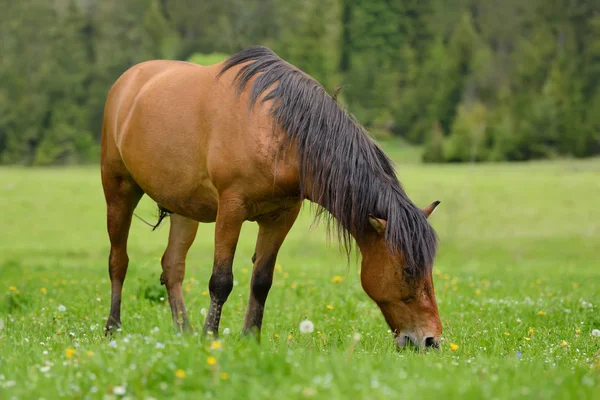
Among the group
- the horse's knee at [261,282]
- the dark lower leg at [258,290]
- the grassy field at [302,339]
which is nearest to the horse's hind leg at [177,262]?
the grassy field at [302,339]

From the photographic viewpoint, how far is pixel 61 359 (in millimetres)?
3631

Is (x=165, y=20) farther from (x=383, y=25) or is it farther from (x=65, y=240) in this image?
(x=65, y=240)

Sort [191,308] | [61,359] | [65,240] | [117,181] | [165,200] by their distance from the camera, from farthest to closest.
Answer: [65,240]
[191,308]
[117,181]
[165,200]
[61,359]

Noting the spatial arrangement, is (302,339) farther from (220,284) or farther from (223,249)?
(223,249)

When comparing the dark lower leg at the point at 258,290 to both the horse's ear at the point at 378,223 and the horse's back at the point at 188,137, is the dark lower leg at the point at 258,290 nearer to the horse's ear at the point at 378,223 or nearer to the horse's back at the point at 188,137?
the horse's back at the point at 188,137

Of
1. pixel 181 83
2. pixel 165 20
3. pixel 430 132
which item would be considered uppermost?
pixel 181 83

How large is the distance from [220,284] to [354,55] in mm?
55412

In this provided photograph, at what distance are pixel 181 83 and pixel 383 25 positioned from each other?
184 ft

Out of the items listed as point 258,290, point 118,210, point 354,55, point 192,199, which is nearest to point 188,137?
point 192,199

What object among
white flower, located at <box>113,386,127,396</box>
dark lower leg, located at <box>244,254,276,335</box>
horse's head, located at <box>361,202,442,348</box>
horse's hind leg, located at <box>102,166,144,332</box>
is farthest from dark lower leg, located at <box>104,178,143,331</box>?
white flower, located at <box>113,386,127,396</box>

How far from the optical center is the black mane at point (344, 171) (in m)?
4.61

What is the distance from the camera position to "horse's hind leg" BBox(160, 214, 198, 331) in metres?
6.46

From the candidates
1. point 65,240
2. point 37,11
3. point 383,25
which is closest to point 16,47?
point 37,11

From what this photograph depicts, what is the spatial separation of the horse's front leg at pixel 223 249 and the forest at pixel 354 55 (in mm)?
39116
